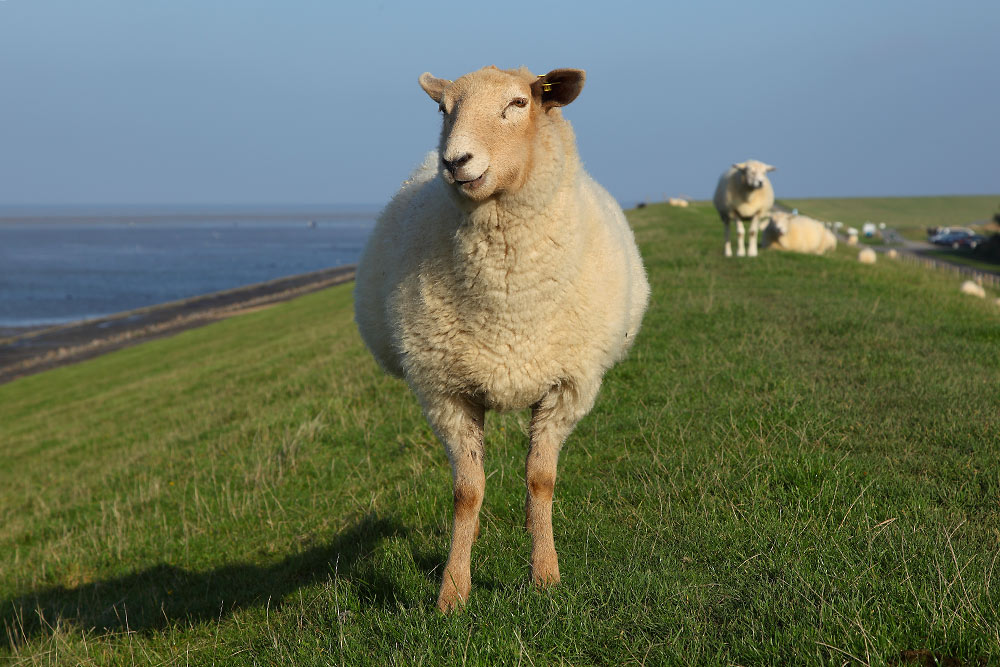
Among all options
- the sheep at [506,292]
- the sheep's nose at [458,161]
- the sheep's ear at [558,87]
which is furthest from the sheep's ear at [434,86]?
the sheep's nose at [458,161]

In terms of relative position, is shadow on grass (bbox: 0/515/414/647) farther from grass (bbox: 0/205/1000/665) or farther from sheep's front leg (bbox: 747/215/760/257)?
sheep's front leg (bbox: 747/215/760/257)

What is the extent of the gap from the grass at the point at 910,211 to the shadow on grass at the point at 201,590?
82464mm

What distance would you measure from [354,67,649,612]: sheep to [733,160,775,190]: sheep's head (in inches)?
538

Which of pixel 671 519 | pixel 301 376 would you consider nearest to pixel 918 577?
pixel 671 519

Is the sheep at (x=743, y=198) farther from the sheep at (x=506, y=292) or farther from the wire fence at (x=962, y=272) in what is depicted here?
the sheep at (x=506, y=292)

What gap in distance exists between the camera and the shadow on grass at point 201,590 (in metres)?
5.48

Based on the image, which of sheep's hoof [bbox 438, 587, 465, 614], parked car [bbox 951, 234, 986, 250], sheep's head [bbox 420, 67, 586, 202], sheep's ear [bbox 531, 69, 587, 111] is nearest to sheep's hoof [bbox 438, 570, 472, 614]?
sheep's hoof [bbox 438, 587, 465, 614]

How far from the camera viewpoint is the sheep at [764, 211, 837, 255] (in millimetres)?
20844

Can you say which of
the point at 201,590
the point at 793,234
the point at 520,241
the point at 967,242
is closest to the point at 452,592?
the point at 520,241

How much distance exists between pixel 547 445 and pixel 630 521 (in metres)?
0.74

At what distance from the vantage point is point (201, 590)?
20.6ft

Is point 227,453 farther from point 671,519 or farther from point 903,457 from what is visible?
point 903,457

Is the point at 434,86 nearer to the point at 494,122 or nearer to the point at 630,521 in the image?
the point at 494,122

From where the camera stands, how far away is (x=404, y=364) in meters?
4.35
